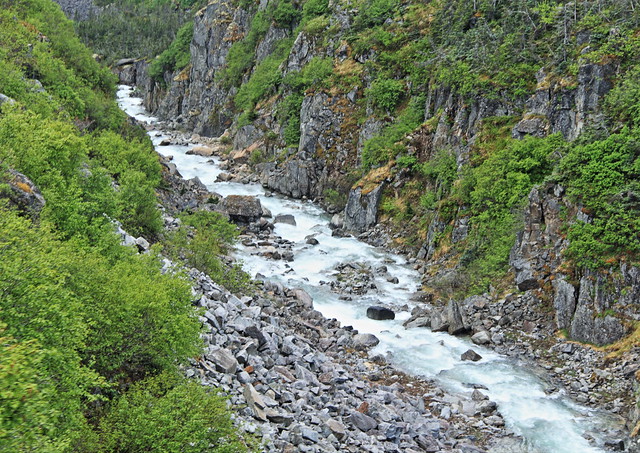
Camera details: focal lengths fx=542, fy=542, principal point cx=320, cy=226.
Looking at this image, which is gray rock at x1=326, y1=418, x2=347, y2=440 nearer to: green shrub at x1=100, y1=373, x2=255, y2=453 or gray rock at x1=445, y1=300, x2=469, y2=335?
green shrub at x1=100, y1=373, x2=255, y2=453

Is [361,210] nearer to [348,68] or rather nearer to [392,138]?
[392,138]

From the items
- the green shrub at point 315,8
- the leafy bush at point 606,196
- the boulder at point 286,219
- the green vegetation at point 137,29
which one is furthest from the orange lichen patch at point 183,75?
the leafy bush at point 606,196

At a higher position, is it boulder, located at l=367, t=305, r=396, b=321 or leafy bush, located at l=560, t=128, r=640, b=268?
leafy bush, located at l=560, t=128, r=640, b=268

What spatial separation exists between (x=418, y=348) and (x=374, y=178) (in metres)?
23.5

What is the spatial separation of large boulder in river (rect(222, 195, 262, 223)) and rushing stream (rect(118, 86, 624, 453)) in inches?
95.2

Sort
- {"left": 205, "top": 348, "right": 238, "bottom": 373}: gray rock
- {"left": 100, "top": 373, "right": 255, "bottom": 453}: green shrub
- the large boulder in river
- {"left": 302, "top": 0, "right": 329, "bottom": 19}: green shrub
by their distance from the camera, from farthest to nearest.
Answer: {"left": 302, "top": 0, "right": 329, "bottom": 19}: green shrub
the large boulder in river
{"left": 205, "top": 348, "right": 238, "bottom": 373}: gray rock
{"left": 100, "top": 373, "right": 255, "bottom": 453}: green shrub

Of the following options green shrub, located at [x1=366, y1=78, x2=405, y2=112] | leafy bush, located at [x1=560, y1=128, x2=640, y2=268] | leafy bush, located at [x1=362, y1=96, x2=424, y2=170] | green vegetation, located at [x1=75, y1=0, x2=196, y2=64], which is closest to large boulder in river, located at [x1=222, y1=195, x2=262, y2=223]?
leafy bush, located at [x1=362, y1=96, x2=424, y2=170]

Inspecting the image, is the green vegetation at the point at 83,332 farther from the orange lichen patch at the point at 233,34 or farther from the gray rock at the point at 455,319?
the orange lichen patch at the point at 233,34

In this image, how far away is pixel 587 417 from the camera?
69.5ft

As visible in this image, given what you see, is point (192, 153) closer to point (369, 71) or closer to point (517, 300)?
point (369, 71)

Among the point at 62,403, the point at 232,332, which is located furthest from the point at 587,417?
the point at 62,403

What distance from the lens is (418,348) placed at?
2778cm

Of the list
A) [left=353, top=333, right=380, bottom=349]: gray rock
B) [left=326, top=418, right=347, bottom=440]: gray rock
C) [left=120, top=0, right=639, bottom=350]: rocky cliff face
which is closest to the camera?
[left=326, top=418, right=347, bottom=440]: gray rock

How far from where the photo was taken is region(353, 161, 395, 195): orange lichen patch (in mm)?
47969
